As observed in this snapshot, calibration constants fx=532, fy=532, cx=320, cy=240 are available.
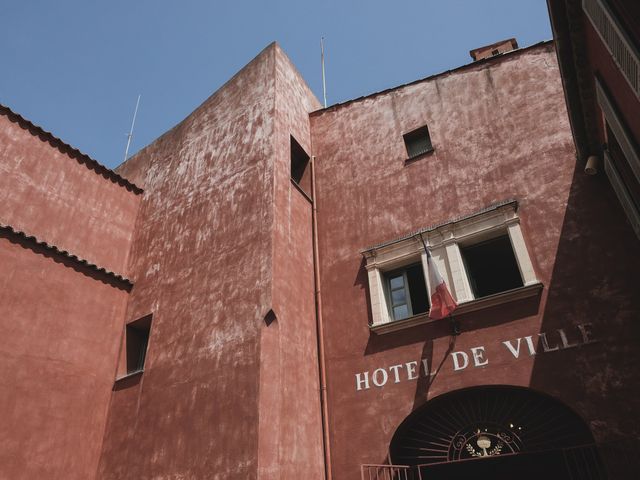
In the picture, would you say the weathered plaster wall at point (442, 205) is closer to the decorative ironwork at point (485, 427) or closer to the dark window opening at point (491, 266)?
the decorative ironwork at point (485, 427)

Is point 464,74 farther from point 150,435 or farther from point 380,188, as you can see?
point 150,435

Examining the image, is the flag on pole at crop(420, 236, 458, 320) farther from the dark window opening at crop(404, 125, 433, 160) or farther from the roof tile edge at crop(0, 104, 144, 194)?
the roof tile edge at crop(0, 104, 144, 194)

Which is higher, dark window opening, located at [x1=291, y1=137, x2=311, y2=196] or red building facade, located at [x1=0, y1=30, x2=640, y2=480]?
dark window opening, located at [x1=291, y1=137, x2=311, y2=196]

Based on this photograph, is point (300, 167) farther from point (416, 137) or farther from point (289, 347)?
point (289, 347)

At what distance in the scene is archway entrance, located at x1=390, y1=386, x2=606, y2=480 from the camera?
8.02 m

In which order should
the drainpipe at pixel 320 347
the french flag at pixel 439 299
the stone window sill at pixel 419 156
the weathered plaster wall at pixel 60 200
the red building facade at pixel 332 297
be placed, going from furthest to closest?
the stone window sill at pixel 419 156 → the weathered plaster wall at pixel 60 200 → the drainpipe at pixel 320 347 → the french flag at pixel 439 299 → the red building facade at pixel 332 297

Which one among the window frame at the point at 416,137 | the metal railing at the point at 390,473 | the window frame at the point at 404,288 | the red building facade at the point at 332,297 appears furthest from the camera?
the window frame at the point at 416,137

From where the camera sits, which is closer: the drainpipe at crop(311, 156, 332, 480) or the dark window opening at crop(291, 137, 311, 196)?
the drainpipe at crop(311, 156, 332, 480)

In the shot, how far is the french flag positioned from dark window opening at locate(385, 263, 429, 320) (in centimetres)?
84

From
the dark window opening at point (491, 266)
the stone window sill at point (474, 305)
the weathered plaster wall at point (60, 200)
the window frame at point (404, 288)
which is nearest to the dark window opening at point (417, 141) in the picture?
the window frame at point (404, 288)

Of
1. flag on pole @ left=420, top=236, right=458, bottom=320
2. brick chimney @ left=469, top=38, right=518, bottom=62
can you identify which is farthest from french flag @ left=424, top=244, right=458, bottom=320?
brick chimney @ left=469, top=38, right=518, bottom=62

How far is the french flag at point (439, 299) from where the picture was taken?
927cm

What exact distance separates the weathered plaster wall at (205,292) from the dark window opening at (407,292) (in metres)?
2.59

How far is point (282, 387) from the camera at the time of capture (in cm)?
916
